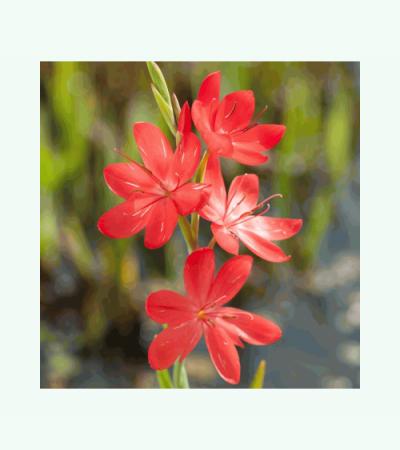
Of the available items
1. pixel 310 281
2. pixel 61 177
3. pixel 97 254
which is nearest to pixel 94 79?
pixel 61 177

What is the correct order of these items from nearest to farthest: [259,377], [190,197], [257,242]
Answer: [190,197] < [257,242] < [259,377]

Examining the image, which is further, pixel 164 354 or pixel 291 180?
pixel 291 180

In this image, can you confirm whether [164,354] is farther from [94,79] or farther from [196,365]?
[94,79]

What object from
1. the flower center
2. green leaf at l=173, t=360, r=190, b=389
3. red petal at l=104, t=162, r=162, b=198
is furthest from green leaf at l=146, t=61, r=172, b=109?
green leaf at l=173, t=360, r=190, b=389

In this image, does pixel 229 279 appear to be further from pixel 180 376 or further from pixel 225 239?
pixel 180 376

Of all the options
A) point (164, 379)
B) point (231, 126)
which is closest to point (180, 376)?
point (164, 379)
